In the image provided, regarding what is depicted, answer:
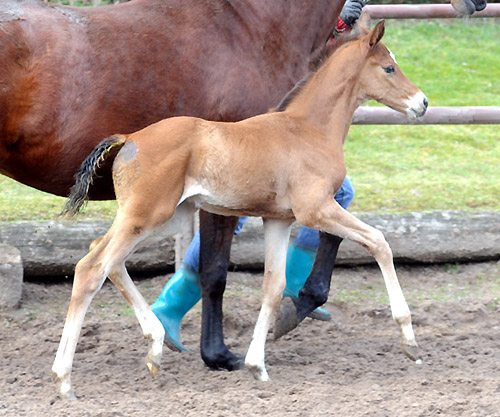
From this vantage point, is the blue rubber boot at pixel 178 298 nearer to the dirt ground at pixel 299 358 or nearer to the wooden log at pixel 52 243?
the dirt ground at pixel 299 358

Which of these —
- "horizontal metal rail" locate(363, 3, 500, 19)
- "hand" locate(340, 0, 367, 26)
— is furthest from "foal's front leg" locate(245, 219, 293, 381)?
"horizontal metal rail" locate(363, 3, 500, 19)

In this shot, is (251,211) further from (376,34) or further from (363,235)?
(376,34)

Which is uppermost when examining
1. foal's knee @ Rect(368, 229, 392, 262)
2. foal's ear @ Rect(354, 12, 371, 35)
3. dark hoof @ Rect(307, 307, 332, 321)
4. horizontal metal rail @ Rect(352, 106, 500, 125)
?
foal's ear @ Rect(354, 12, 371, 35)

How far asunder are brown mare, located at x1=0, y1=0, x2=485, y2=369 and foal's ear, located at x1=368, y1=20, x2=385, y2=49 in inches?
15.6

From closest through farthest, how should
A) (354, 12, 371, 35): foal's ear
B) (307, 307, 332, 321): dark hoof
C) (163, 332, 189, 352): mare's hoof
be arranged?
(354, 12, 371, 35): foal's ear < (163, 332, 189, 352): mare's hoof < (307, 307, 332, 321): dark hoof

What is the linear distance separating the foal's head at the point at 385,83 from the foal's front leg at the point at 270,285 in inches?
28.0

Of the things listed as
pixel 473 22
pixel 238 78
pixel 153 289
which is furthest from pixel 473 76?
pixel 238 78

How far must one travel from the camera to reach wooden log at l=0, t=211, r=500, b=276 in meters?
5.36

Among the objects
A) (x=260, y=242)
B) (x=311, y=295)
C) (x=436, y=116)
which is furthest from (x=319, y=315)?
(x=436, y=116)

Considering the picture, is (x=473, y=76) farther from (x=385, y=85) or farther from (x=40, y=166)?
(x=40, y=166)

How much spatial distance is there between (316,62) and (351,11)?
0.88m

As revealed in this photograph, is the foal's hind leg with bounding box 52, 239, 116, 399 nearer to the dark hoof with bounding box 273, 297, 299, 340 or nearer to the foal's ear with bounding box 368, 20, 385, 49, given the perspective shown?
the dark hoof with bounding box 273, 297, 299, 340

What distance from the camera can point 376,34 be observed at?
3.90 metres

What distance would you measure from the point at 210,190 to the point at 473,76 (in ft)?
24.1
